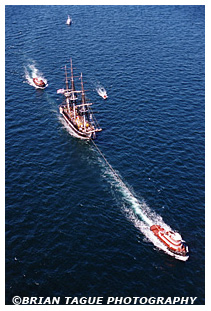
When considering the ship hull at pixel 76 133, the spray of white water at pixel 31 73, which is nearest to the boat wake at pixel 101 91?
the ship hull at pixel 76 133

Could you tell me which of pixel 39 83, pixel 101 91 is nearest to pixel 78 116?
pixel 101 91

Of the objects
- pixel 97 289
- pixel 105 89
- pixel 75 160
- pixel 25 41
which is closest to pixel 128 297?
pixel 97 289

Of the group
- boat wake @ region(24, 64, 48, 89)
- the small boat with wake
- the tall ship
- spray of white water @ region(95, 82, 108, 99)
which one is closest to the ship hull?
the tall ship

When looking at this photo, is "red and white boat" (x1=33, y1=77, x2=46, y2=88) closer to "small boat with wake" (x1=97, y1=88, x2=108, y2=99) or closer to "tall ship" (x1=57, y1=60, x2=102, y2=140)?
"tall ship" (x1=57, y1=60, x2=102, y2=140)

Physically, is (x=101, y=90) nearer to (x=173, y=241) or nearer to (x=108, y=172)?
(x=108, y=172)

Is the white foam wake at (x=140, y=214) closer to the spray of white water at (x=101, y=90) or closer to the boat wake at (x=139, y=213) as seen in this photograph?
the boat wake at (x=139, y=213)
